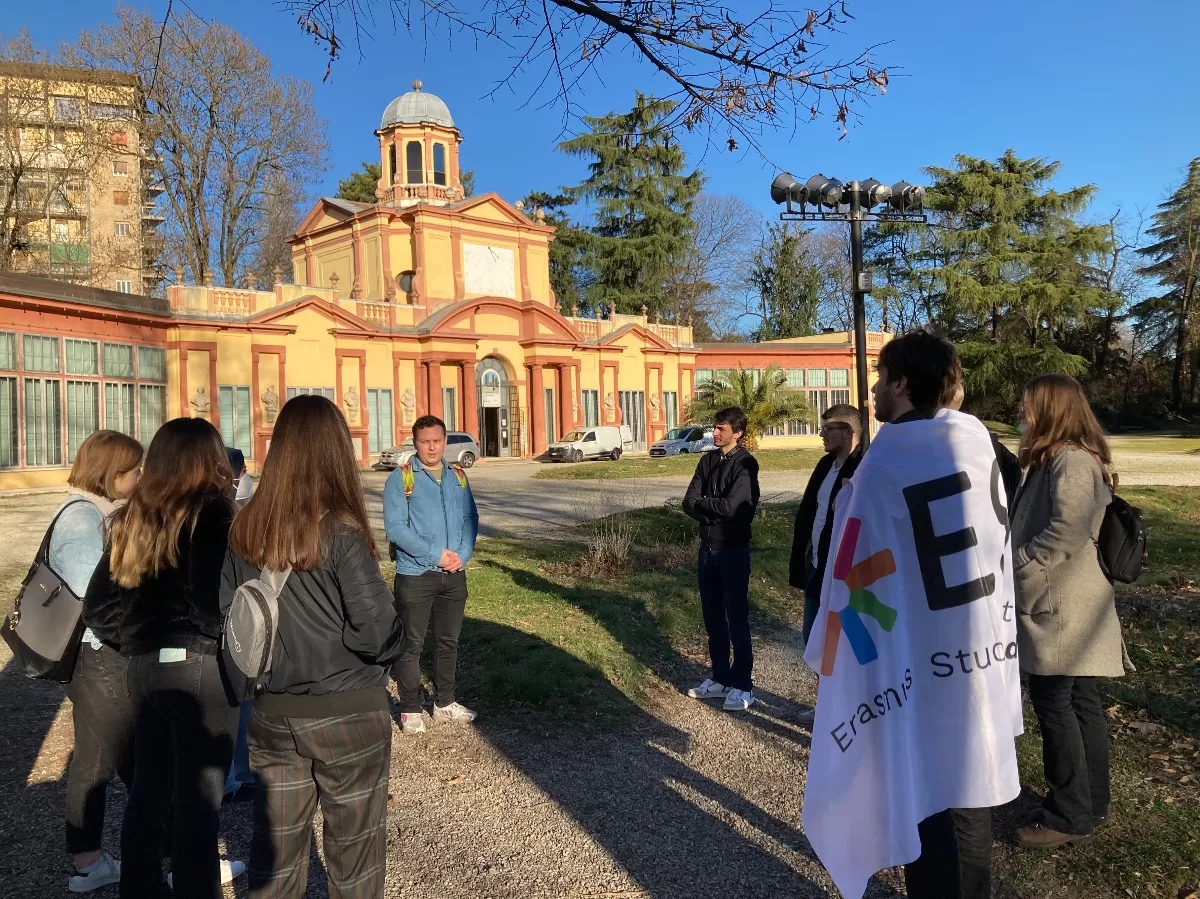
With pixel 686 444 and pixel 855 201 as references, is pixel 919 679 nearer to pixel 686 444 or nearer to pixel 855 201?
pixel 855 201

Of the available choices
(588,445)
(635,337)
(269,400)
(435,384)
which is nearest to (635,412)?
(635,337)

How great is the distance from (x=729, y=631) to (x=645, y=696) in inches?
28.4

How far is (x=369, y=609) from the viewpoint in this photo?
9.12 ft

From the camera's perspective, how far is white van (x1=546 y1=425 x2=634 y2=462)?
33.7 meters

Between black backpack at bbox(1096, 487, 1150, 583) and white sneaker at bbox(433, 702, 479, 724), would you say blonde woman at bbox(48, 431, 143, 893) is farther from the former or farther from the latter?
black backpack at bbox(1096, 487, 1150, 583)

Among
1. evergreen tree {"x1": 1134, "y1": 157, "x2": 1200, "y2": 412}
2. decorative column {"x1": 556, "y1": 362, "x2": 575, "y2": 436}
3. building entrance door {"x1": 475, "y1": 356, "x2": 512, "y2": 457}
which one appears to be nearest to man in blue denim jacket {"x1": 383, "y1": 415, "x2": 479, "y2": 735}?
building entrance door {"x1": 475, "y1": 356, "x2": 512, "y2": 457}

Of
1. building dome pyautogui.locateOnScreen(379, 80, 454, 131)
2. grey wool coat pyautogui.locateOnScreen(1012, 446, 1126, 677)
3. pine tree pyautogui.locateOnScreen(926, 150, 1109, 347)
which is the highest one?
building dome pyautogui.locateOnScreen(379, 80, 454, 131)

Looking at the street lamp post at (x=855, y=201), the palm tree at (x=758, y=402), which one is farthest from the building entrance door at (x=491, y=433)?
the street lamp post at (x=855, y=201)

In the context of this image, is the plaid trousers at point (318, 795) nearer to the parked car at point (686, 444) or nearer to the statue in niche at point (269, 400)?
the statue in niche at point (269, 400)

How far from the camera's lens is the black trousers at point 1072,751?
3689 mm

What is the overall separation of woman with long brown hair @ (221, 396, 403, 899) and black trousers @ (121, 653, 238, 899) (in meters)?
0.33

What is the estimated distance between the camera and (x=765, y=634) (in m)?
7.80

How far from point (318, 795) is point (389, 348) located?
31965 mm

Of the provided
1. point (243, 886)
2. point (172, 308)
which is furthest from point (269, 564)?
point (172, 308)
